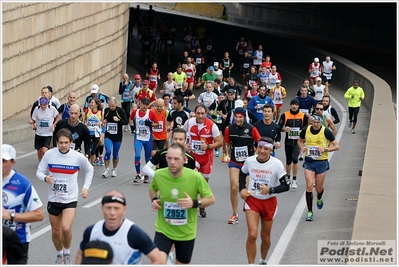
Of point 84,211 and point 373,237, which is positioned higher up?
point 373,237

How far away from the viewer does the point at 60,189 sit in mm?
11375

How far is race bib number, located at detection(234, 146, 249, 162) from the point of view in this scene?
14.5 metres

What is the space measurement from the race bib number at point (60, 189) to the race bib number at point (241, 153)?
3.83m

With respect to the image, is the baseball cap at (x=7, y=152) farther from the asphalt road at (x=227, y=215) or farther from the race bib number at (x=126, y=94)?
the race bib number at (x=126, y=94)

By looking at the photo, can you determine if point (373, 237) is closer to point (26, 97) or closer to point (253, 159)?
point (253, 159)

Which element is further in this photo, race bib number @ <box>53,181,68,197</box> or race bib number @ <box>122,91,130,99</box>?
race bib number @ <box>122,91,130,99</box>

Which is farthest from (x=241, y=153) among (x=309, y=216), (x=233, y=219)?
(x=309, y=216)

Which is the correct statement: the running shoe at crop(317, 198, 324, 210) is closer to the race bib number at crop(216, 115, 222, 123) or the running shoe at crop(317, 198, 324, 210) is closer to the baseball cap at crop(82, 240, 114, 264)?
the race bib number at crop(216, 115, 222, 123)

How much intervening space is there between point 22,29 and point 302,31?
45961mm

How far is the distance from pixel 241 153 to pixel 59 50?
15803mm

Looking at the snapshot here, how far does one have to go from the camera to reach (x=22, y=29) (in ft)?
83.1

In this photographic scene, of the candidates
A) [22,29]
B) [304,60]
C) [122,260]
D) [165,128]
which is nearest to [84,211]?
[165,128]

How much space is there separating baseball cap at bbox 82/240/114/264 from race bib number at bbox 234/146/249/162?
7.58 m

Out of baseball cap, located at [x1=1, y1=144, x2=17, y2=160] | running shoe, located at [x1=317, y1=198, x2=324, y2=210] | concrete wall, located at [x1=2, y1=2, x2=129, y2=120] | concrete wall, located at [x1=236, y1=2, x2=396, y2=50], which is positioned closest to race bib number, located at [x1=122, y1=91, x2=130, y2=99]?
concrete wall, located at [x1=2, y1=2, x2=129, y2=120]
